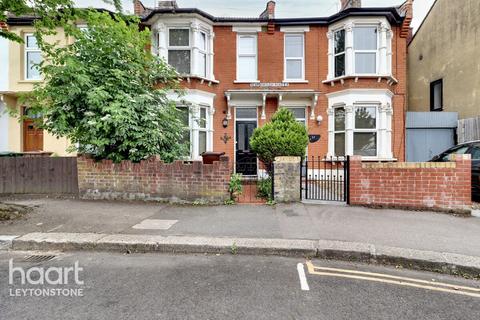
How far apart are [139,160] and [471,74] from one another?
15057 mm

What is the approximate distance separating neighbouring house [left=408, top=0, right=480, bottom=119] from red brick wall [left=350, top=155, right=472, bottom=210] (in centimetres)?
840

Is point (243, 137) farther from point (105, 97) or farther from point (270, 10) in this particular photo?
point (105, 97)

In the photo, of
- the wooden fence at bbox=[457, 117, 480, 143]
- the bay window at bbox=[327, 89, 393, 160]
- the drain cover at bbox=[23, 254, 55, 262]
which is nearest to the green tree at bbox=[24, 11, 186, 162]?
the drain cover at bbox=[23, 254, 55, 262]

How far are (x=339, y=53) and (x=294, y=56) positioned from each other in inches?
76.7

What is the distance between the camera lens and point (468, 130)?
38.8 feet

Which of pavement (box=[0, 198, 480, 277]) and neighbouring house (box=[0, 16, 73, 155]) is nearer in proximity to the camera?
pavement (box=[0, 198, 480, 277])

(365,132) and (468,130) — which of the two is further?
(468,130)

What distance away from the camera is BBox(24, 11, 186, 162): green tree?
695 cm

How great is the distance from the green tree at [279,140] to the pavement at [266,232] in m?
2.04

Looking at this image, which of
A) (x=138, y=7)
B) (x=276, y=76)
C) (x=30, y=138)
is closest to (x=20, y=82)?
(x=30, y=138)

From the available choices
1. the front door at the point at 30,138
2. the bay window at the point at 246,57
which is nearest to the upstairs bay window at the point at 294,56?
the bay window at the point at 246,57

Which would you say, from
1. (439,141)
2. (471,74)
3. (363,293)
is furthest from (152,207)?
(471,74)

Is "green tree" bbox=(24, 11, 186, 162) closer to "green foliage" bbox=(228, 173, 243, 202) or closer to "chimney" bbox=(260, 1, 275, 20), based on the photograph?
"green foliage" bbox=(228, 173, 243, 202)

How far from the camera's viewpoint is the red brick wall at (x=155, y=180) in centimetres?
725
